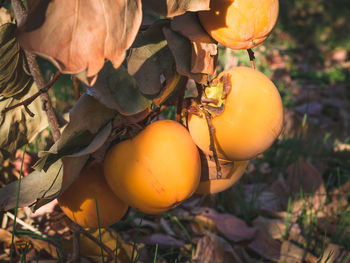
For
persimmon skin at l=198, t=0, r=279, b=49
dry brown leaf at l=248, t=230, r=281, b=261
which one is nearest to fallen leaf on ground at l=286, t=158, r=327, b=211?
dry brown leaf at l=248, t=230, r=281, b=261

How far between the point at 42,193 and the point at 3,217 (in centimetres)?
55

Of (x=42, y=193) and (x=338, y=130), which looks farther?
(x=338, y=130)

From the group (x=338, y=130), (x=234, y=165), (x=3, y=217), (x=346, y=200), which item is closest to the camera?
(x=234, y=165)

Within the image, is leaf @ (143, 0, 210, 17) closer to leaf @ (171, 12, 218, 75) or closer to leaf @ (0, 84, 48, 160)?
leaf @ (171, 12, 218, 75)

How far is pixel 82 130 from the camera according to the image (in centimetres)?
71

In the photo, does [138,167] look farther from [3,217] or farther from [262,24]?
[3,217]

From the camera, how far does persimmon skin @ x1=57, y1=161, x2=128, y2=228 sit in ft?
2.68

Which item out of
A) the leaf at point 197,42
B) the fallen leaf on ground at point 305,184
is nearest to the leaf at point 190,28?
the leaf at point 197,42

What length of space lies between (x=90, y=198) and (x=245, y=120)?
34cm

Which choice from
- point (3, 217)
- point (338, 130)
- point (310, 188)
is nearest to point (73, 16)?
point (3, 217)

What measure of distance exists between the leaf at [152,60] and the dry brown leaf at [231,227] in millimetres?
698

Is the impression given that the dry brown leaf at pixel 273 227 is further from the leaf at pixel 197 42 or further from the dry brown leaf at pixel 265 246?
the leaf at pixel 197 42

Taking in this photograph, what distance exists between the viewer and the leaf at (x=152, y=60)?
697mm

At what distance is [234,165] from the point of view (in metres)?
0.89
